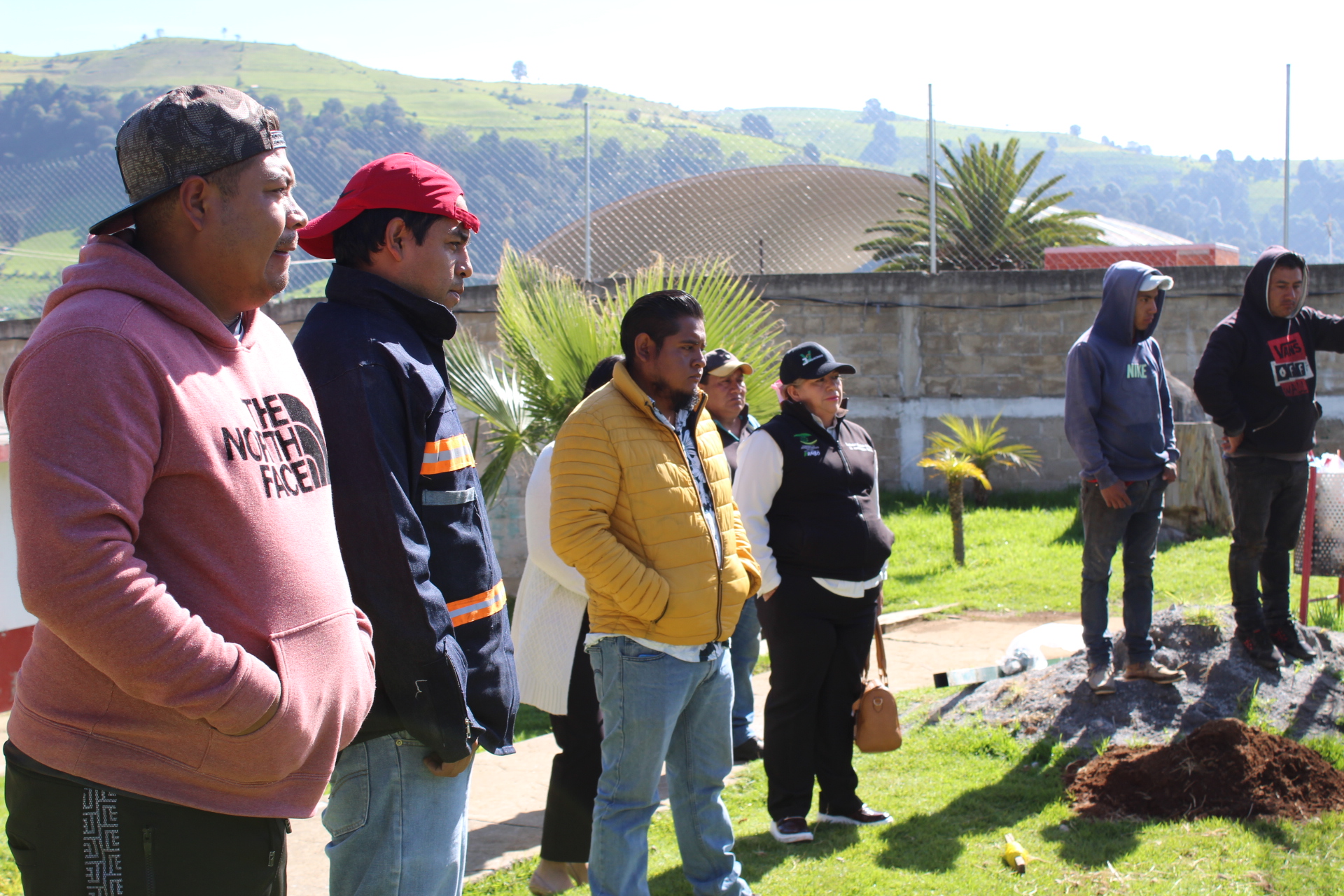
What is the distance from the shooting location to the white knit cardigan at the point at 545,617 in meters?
4.01

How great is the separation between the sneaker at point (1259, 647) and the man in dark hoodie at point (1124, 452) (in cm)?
49

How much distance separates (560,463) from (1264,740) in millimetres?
3375

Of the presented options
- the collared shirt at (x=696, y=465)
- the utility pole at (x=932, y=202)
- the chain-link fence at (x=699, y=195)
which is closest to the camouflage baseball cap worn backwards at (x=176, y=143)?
the collared shirt at (x=696, y=465)

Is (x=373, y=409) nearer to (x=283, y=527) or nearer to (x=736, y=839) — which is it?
(x=283, y=527)

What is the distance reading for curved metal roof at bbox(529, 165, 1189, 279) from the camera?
43.1ft

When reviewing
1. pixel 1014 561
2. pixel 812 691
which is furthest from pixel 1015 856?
pixel 1014 561

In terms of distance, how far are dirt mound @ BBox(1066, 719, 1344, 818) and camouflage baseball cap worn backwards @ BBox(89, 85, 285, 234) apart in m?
4.21

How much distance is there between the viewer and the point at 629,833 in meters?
3.43

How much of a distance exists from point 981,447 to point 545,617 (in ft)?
25.8

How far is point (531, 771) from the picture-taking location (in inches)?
219

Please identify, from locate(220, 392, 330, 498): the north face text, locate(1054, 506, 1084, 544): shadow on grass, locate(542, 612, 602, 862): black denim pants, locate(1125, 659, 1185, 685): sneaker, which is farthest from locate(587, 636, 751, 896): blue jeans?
locate(1054, 506, 1084, 544): shadow on grass

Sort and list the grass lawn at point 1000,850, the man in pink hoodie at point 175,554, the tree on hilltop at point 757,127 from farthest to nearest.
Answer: the tree on hilltop at point 757,127
the grass lawn at point 1000,850
the man in pink hoodie at point 175,554

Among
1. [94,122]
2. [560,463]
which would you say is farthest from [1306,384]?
[94,122]

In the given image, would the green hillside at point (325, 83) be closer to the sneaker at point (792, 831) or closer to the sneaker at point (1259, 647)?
the sneaker at point (1259, 647)
